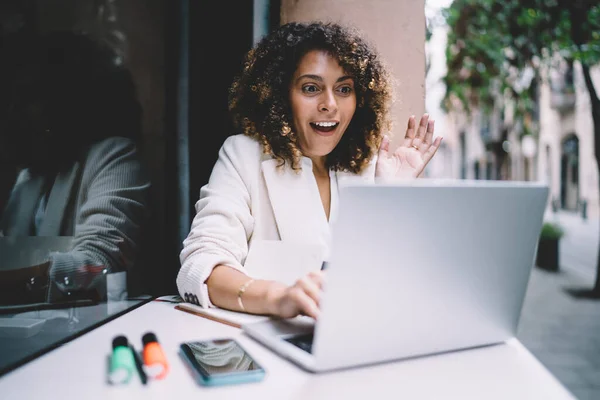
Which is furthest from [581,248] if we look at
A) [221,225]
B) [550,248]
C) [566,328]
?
[221,225]

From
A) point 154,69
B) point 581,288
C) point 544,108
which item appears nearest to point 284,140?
point 154,69

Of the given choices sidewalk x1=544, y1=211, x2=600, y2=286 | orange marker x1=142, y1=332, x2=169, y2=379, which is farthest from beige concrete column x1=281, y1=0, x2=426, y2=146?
sidewalk x1=544, y1=211, x2=600, y2=286

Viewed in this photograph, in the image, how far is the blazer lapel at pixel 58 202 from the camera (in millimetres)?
1414

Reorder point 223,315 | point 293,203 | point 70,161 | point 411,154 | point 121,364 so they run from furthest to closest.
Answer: point 411,154 < point 293,203 < point 70,161 < point 223,315 < point 121,364

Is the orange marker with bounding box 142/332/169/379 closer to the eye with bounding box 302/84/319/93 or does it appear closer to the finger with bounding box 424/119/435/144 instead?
the eye with bounding box 302/84/319/93

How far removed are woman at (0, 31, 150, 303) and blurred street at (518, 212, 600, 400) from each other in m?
2.75

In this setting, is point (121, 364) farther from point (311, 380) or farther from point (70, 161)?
point (70, 161)

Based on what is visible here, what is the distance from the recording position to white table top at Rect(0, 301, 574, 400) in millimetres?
731

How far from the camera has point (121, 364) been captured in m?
0.76

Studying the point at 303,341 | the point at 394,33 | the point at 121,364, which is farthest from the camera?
the point at 394,33

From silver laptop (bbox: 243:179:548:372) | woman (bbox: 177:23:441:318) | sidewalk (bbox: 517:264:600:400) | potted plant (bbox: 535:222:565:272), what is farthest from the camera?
potted plant (bbox: 535:222:565:272)

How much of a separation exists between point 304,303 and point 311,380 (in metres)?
0.20

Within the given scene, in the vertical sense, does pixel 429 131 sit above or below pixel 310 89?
below

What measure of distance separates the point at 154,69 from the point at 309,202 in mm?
914
